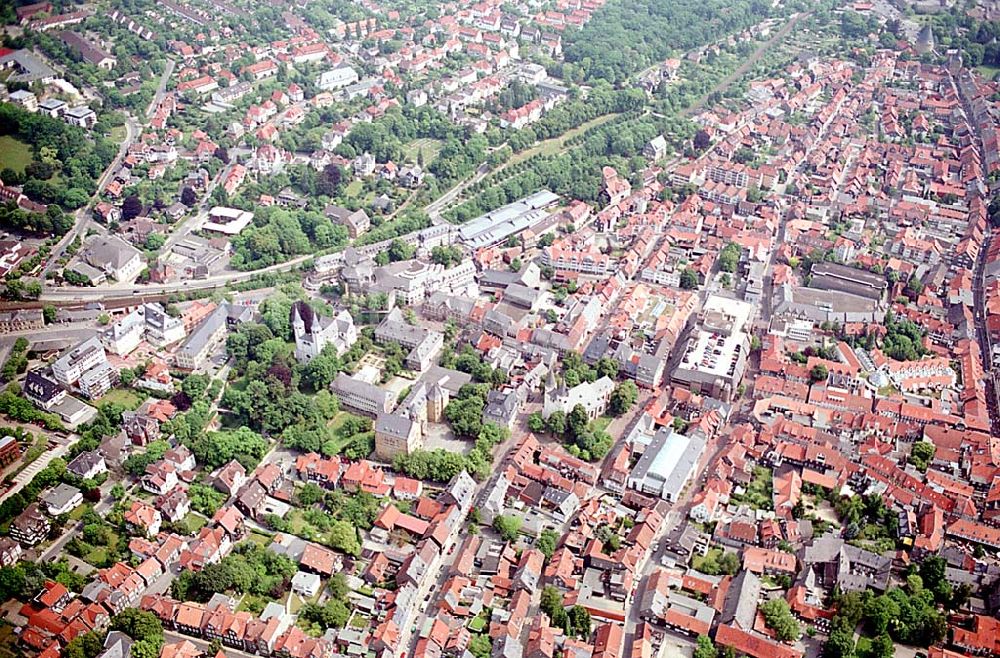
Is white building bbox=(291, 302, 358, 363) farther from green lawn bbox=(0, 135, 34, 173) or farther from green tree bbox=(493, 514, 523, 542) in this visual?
green lawn bbox=(0, 135, 34, 173)

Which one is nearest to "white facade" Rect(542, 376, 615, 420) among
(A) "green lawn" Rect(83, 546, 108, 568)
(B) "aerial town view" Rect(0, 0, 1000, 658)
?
(B) "aerial town view" Rect(0, 0, 1000, 658)

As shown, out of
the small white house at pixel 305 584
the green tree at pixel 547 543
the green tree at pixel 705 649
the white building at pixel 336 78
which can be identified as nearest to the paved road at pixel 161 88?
the white building at pixel 336 78

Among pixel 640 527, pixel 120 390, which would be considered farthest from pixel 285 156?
pixel 640 527

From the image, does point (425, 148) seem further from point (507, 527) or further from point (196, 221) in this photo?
point (507, 527)

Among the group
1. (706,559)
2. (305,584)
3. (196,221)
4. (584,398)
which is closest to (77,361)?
(196,221)

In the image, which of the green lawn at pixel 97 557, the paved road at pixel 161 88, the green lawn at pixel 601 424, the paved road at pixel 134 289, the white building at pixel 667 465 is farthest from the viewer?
the paved road at pixel 161 88

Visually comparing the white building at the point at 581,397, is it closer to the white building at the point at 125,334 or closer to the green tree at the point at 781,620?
the green tree at the point at 781,620

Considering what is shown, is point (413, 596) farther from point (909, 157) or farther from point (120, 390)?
point (909, 157)
